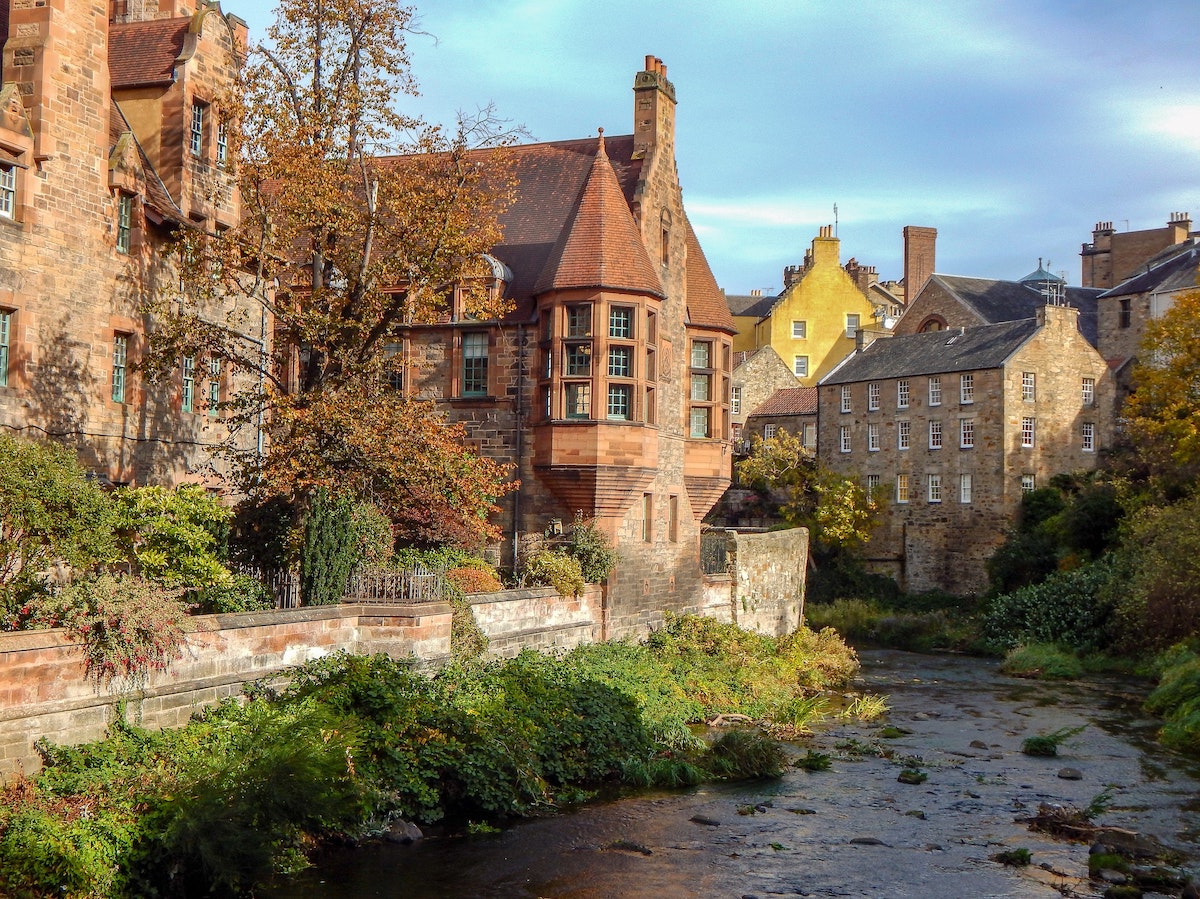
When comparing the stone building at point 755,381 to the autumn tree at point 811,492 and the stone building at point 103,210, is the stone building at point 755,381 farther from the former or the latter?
the stone building at point 103,210

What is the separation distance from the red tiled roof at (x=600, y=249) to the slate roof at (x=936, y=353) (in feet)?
90.1

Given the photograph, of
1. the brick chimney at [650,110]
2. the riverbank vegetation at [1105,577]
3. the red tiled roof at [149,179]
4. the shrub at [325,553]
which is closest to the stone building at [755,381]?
the riverbank vegetation at [1105,577]

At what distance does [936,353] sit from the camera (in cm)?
5603

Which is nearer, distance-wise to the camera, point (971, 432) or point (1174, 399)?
point (1174, 399)

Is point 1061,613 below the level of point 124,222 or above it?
below

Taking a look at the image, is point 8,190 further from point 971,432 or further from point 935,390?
point 935,390

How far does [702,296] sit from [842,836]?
716 inches

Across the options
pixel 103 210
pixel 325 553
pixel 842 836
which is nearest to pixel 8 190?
pixel 103 210

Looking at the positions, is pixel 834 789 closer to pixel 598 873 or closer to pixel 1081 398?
pixel 598 873

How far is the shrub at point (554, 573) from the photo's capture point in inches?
1059

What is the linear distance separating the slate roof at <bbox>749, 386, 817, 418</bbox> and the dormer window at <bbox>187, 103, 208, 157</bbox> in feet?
130

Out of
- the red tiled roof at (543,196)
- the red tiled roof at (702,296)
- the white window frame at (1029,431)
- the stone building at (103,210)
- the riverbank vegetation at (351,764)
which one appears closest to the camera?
A: the riverbank vegetation at (351,764)

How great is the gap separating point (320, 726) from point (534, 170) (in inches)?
748

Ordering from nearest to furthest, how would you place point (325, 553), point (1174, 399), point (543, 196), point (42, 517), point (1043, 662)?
1. point (42, 517)
2. point (325, 553)
3. point (543, 196)
4. point (1043, 662)
5. point (1174, 399)
